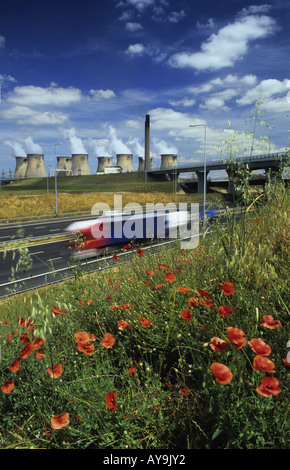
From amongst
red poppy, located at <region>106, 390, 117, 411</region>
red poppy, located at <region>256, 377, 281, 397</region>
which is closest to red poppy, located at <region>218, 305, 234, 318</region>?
red poppy, located at <region>256, 377, 281, 397</region>

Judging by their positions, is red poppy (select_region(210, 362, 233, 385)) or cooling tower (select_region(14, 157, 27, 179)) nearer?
red poppy (select_region(210, 362, 233, 385))

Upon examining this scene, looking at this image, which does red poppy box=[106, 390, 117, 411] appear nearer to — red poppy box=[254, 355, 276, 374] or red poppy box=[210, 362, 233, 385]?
red poppy box=[210, 362, 233, 385]

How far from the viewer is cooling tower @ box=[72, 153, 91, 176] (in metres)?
115

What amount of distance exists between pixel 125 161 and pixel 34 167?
3386 cm

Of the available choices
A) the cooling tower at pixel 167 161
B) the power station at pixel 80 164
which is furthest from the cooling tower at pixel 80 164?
the cooling tower at pixel 167 161

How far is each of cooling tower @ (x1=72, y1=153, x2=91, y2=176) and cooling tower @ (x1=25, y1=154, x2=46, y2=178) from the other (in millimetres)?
12230

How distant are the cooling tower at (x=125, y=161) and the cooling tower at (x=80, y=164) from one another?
1261 cm

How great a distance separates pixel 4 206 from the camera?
133ft

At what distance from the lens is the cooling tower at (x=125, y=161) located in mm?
115750

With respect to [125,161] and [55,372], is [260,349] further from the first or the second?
[125,161]

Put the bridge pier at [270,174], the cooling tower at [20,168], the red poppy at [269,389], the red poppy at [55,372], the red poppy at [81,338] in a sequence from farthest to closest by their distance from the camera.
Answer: the cooling tower at [20,168] → the bridge pier at [270,174] → the red poppy at [81,338] → the red poppy at [55,372] → the red poppy at [269,389]

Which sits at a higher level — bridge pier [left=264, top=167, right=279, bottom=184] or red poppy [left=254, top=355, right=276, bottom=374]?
bridge pier [left=264, top=167, right=279, bottom=184]

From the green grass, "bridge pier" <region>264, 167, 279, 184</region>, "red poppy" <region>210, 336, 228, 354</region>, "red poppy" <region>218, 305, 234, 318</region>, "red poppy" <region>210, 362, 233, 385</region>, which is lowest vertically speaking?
the green grass

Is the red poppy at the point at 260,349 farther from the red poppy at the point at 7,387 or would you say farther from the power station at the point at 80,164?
the power station at the point at 80,164
